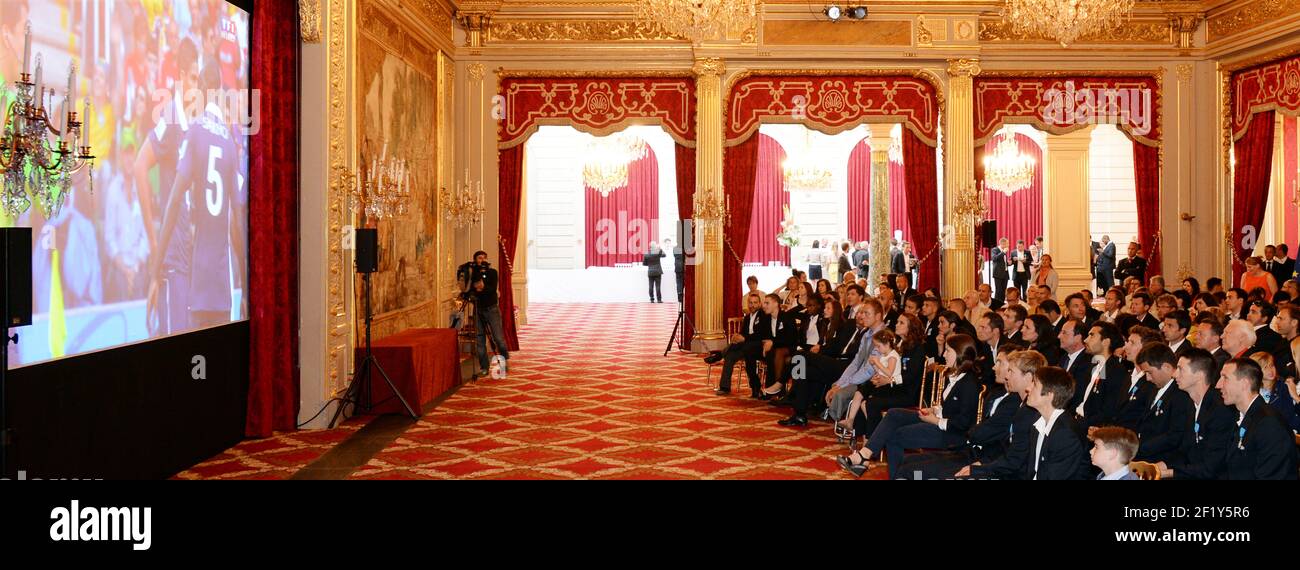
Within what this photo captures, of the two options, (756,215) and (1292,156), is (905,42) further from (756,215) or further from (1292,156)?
(756,215)

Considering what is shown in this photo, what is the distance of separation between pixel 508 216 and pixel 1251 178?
9490 mm

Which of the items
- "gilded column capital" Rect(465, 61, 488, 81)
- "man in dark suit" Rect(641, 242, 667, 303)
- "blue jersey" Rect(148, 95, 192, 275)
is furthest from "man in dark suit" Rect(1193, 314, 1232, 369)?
"man in dark suit" Rect(641, 242, 667, 303)

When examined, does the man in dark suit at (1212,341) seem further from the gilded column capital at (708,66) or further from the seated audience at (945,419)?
the gilded column capital at (708,66)

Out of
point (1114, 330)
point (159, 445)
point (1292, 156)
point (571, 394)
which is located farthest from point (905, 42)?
point (159, 445)

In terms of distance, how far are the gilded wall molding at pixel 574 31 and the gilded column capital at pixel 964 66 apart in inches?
138

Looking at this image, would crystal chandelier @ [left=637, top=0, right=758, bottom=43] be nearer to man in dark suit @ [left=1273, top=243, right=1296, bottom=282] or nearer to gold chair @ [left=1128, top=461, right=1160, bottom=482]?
gold chair @ [left=1128, top=461, right=1160, bottom=482]

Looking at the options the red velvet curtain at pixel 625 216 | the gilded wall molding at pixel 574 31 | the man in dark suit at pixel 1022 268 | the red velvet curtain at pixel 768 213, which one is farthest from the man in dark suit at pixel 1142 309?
the red velvet curtain at pixel 768 213

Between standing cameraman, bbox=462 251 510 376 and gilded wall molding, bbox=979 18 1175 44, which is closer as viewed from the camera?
standing cameraman, bbox=462 251 510 376

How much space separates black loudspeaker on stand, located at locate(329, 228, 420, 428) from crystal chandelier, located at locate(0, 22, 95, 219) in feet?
9.56

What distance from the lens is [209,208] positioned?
6.86 m

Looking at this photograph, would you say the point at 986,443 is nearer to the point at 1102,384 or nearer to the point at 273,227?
the point at 1102,384

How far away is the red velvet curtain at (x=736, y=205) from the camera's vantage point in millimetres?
13406

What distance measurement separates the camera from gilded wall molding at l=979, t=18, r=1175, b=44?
520 inches
